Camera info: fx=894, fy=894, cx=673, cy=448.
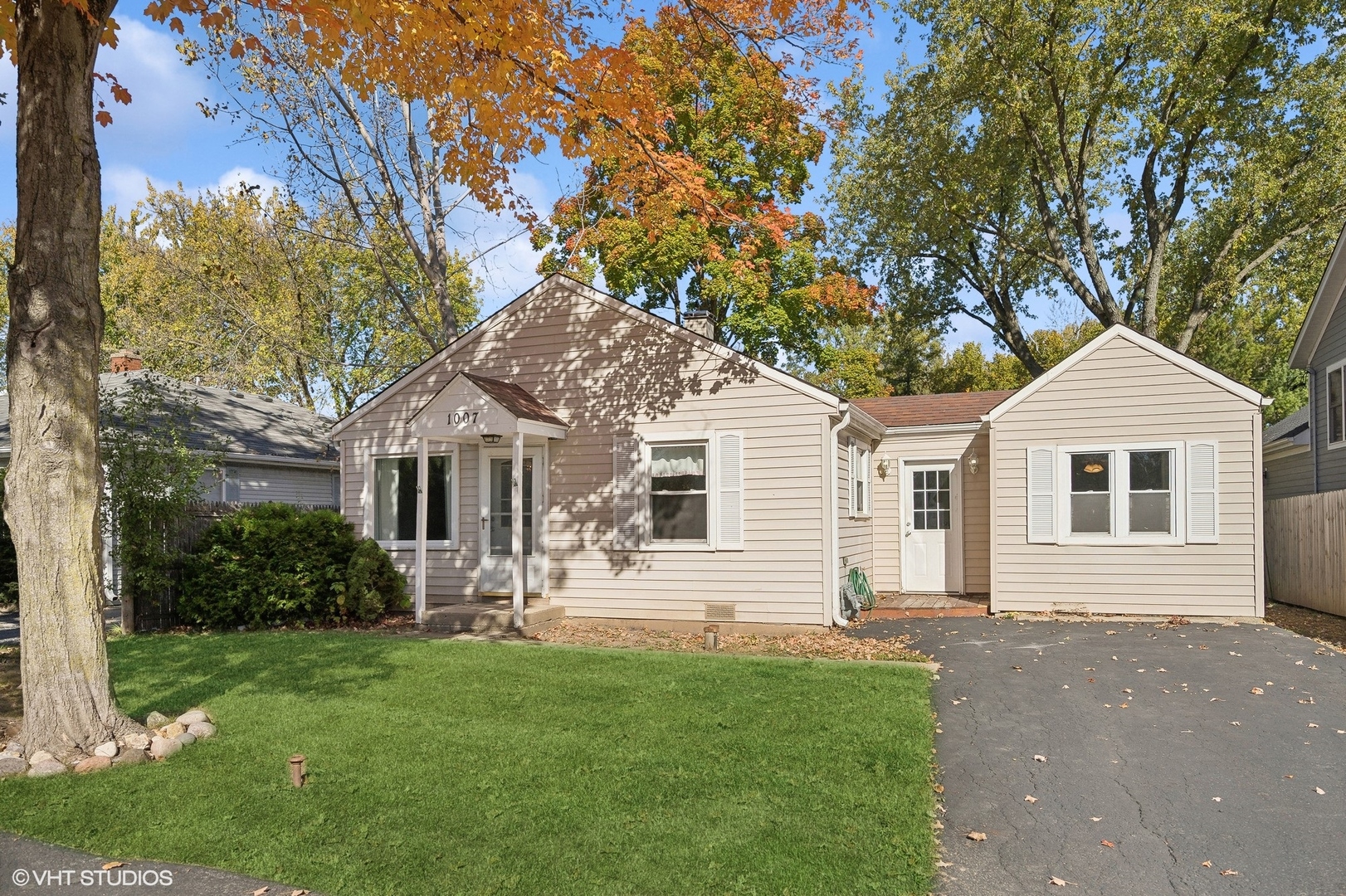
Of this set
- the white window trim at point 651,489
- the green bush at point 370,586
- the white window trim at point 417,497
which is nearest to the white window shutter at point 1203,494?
the white window trim at point 651,489

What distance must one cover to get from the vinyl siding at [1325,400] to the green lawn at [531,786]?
11.0 metres

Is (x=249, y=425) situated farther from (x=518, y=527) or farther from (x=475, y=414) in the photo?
(x=518, y=527)

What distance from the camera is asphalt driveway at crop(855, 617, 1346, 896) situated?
4555mm

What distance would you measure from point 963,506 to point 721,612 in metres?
5.51

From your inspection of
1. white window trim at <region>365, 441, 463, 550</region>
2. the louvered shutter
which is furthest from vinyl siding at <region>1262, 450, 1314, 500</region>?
white window trim at <region>365, 441, 463, 550</region>

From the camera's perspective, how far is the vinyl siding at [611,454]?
40.9ft

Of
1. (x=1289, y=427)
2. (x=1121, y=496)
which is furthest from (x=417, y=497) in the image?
(x=1289, y=427)

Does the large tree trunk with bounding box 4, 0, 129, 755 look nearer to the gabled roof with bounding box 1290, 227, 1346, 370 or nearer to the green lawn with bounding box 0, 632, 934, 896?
the green lawn with bounding box 0, 632, 934, 896

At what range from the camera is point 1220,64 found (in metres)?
19.6

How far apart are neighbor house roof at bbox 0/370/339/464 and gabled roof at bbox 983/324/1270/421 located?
13.4 metres

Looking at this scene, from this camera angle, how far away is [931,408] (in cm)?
1714

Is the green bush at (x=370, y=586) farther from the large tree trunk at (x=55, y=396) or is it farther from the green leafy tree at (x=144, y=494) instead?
the large tree trunk at (x=55, y=396)

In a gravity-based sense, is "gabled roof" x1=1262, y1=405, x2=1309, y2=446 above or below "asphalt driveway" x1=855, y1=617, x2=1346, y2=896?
above

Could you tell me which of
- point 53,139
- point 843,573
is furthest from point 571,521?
point 53,139
